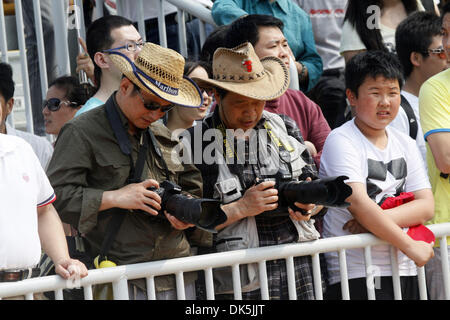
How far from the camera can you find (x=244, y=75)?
12.5ft

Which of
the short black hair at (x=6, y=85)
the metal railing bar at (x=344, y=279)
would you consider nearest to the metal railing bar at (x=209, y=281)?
the metal railing bar at (x=344, y=279)

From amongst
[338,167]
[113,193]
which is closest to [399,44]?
[338,167]

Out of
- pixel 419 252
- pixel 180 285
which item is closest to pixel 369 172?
pixel 419 252

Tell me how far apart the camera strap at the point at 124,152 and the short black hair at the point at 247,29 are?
1.12 meters

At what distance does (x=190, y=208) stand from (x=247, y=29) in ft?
5.65

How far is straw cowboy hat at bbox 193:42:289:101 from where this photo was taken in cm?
375

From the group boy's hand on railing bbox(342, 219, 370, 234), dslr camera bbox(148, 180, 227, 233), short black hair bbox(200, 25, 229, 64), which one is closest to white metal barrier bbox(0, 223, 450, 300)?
boy's hand on railing bbox(342, 219, 370, 234)

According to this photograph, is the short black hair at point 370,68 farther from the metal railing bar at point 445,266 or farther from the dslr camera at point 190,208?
the dslr camera at point 190,208

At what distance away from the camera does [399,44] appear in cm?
495

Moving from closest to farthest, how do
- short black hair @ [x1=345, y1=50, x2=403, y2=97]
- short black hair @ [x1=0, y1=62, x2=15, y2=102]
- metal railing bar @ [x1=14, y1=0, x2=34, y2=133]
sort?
short black hair @ [x1=345, y1=50, x2=403, y2=97] < short black hair @ [x1=0, y1=62, x2=15, y2=102] < metal railing bar @ [x1=14, y1=0, x2=34, y2=133]

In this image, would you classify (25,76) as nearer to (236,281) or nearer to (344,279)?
(236,281)

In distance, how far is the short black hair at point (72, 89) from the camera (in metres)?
4.89

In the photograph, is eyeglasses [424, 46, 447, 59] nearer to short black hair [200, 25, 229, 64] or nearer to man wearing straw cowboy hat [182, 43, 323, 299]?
short black hair [200, 25, 229, 64]

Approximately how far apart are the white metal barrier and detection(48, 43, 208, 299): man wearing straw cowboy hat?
9cm
